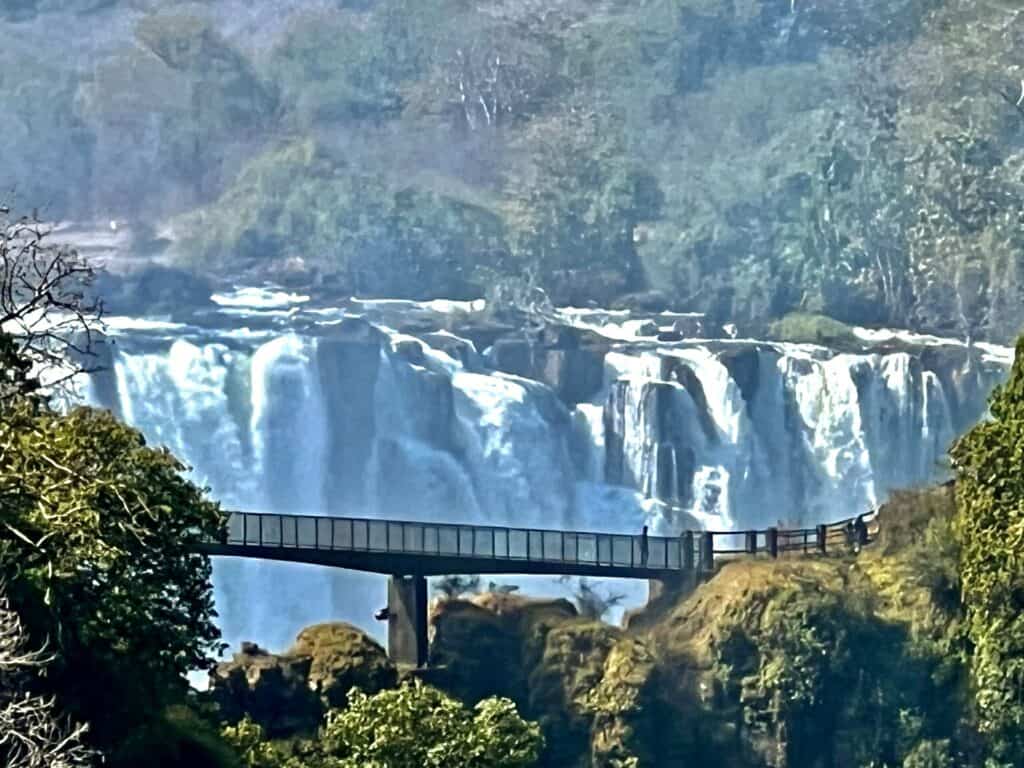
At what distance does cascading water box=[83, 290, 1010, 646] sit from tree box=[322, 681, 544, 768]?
2620 inches

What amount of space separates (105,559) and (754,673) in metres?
30.0

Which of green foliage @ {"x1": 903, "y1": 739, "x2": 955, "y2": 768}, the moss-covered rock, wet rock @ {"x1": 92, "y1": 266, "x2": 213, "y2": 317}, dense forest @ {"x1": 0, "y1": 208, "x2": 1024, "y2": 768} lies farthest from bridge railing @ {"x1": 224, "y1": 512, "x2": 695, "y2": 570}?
wet rock @ {"x1": 92, "y1": 266, "x2": 213, "y2": 317}

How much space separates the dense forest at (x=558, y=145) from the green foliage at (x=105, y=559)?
3382 inches

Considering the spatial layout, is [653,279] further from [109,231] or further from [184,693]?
[184,693]

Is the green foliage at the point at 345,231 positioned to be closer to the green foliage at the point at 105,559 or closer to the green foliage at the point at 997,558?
the green foliage at the point at 997,558

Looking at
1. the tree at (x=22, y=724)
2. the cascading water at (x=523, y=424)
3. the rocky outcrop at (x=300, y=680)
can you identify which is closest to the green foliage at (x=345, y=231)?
the cascading water at (x=523, y=424)

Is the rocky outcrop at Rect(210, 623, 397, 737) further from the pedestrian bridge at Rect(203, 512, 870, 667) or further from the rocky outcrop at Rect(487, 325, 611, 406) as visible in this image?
the rocky outcrop at Rect(487, 325, 611, 406)

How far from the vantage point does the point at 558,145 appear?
144 m

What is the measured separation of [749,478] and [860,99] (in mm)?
28669

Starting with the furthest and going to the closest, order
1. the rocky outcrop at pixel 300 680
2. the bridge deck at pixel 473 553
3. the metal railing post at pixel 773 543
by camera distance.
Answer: the metal railing post at pixel 773 543
the bridge deck at pixel 473 553
the rocky outcrop at pixel 300 680

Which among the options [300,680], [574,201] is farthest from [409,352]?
[300,680]

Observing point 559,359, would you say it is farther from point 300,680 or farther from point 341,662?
point 300,680

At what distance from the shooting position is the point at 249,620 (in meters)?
117

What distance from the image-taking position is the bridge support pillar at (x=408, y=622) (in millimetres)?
67875
